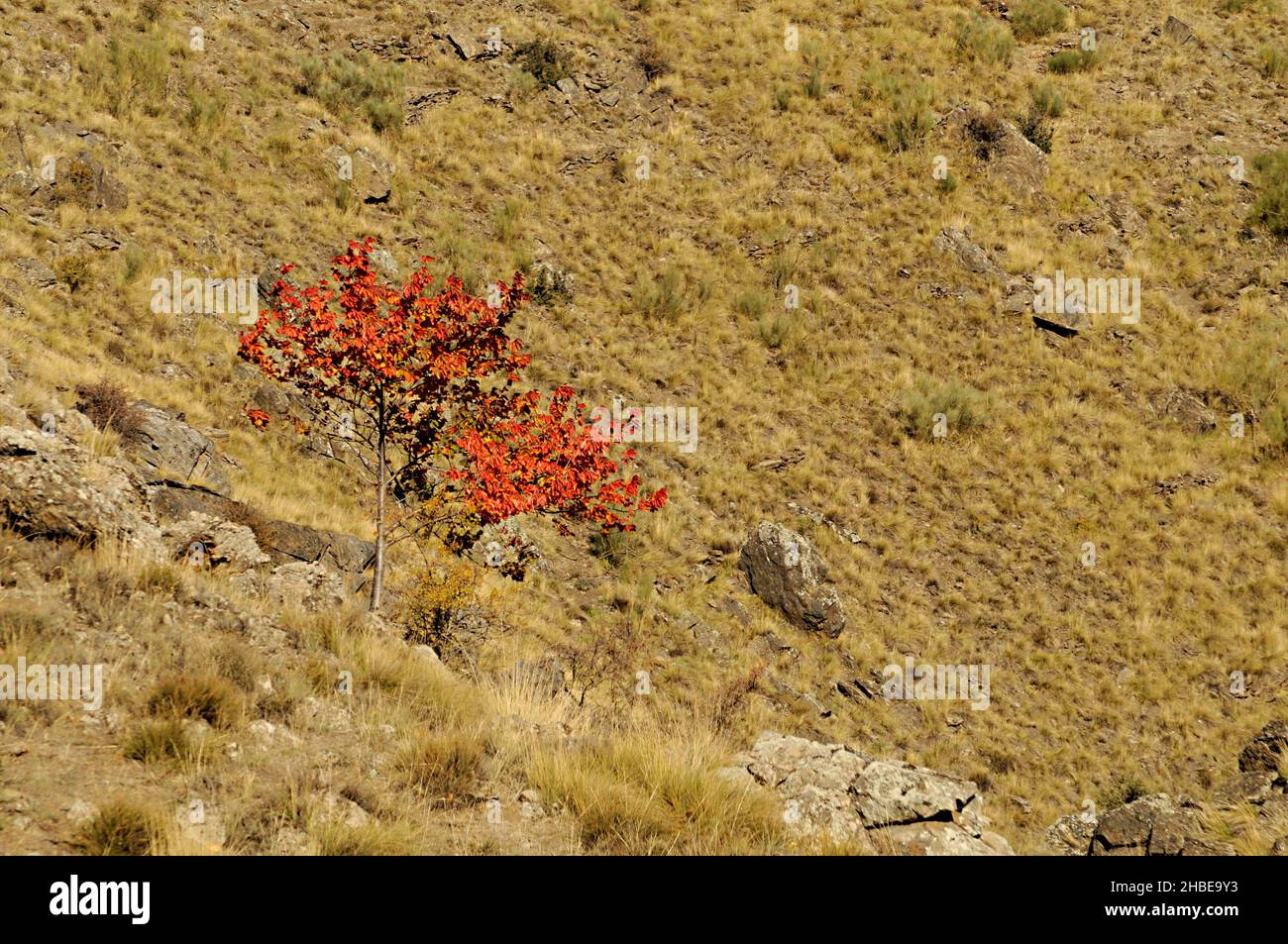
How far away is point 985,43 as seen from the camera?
29.1 metres

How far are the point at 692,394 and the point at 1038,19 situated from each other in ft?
74.8

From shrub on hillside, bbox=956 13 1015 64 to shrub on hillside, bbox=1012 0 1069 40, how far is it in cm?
93

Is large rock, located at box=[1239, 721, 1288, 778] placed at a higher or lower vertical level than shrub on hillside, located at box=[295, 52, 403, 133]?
lower

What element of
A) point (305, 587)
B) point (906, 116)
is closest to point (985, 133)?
point (906, 116)

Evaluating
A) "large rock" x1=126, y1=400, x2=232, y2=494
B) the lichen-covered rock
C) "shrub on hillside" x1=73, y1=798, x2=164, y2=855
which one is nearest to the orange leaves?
"large rock" x1=126, y1=400, x2=232, y2=494

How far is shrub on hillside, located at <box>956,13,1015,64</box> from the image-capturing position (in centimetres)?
2882

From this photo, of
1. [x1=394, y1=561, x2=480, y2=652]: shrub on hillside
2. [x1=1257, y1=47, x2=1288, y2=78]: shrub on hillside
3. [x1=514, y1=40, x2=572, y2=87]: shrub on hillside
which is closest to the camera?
[x1=394, y1=561, x2=480, y2=652]: shrub on hillside

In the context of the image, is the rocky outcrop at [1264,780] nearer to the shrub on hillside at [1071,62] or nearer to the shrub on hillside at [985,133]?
the shrub on hillside at [985,133]

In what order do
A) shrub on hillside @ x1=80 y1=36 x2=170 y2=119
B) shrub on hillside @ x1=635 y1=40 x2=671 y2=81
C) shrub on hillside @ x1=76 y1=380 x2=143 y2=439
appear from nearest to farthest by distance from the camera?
shrub on hillside @ x1=76 y1=380 x2=143 y2=439
shrub on hillside @ x1=80 y1=36 x2=170 y2=119
shrub on hillside @ x1=635 y1=40 x2=671 y2=81

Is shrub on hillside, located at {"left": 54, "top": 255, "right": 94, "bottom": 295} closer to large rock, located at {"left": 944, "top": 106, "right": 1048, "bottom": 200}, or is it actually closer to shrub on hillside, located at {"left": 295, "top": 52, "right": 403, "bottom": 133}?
shrub on hillside, located at {"left": 295, "top": 52, "right": 403, "bottom": 133}

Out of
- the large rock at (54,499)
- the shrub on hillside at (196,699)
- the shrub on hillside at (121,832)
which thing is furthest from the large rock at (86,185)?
the shrub on hillside at (121,832)

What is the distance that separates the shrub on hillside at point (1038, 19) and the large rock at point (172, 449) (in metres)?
32.0

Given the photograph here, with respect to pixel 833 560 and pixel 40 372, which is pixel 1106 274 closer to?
pixel 833 560
